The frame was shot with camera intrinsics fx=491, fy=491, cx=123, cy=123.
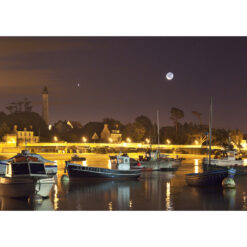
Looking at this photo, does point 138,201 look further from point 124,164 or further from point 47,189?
point 124,164

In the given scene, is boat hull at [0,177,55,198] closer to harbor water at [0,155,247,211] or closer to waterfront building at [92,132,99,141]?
harbor water at [0,155,247,211]

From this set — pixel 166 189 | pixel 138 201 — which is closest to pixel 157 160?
pixel 166 189

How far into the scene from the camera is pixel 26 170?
3169cm

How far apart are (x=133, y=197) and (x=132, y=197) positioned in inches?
3.8

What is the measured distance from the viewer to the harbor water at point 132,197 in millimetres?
30609

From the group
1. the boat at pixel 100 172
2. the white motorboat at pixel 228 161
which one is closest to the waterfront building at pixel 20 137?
the white motorboat at pixel 228 161

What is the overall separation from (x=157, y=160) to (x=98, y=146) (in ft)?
223

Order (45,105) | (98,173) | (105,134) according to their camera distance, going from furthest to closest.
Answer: (45,105) < (105,134) < (98,173)

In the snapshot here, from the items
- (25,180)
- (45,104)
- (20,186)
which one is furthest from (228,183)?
(45,104)

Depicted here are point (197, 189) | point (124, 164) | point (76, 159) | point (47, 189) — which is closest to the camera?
point (47, 189)

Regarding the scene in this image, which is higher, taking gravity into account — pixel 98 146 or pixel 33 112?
pixel 33 112

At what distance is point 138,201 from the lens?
33.8 meters

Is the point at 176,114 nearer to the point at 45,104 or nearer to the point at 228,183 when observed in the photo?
the point at 45,104

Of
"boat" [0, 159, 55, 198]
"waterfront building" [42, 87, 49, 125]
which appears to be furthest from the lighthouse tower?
"boat" [0, 159, 55, 198]
